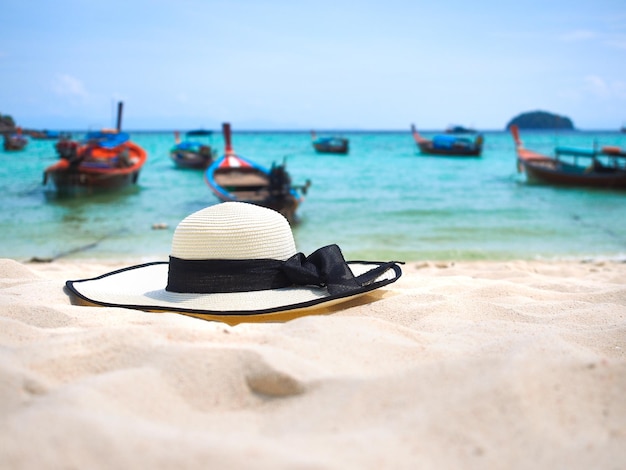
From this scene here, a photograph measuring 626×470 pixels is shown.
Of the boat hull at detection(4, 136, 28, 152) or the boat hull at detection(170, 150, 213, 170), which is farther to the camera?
the boat hull at detection(4, 136, 28, 152)

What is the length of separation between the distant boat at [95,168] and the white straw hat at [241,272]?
13225 mm

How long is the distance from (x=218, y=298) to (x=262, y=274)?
0.76 feet

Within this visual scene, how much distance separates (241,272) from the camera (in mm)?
2674

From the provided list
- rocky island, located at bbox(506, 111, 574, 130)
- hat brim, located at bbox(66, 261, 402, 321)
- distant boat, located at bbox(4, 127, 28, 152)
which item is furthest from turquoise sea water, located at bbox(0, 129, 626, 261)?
rocky island, located at bbox(506, 111, 574, 130)

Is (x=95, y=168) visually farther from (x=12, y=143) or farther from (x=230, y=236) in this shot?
(x=12, y=143)

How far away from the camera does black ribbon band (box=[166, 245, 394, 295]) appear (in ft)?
8.76

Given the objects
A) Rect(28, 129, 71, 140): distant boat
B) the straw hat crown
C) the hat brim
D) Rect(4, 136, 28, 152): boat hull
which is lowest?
Rect(28, 129, 71, 140): distant boat

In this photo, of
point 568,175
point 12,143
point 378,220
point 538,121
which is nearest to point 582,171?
point 568,175

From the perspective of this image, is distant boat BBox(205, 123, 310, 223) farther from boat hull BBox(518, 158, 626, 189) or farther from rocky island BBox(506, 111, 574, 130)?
rocky island BBox(506, 111, 574, 130)

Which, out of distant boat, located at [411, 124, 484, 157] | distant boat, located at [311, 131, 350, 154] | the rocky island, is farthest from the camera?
the rocky island

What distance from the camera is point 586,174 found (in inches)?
636

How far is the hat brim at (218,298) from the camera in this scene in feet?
8.22

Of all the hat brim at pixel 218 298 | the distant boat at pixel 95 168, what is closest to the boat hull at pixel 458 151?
the distant boat at pixel 95 168

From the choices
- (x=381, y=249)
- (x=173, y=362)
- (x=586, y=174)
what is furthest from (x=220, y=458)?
(x=586, y=174)
